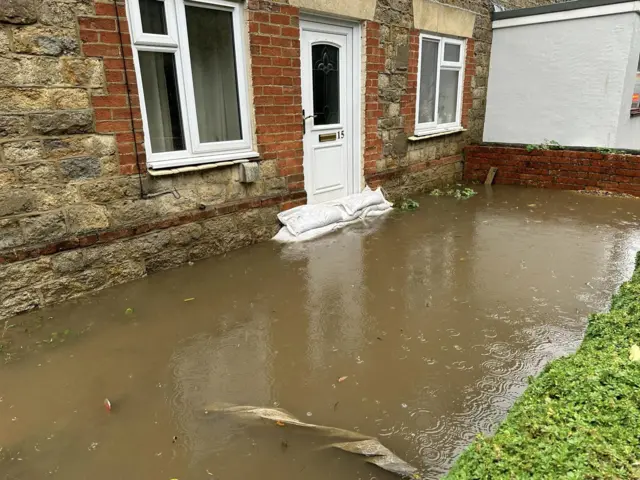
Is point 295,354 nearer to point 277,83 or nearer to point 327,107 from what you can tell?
point 277,83

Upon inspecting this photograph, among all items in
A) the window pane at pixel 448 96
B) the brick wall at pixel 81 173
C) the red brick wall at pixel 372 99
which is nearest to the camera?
the brick wall at pixel 81 173

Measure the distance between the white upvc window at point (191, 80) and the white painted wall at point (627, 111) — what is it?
6.44m

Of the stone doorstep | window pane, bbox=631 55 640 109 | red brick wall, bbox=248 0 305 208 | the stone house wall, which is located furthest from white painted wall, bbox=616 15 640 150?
the stone doorstep

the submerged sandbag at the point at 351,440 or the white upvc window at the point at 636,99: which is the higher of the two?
the white upvc window at the point at 636,99

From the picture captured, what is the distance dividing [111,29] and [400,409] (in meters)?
3.51

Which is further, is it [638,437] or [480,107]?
[480,107]

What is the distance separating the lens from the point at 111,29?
3.44 metres

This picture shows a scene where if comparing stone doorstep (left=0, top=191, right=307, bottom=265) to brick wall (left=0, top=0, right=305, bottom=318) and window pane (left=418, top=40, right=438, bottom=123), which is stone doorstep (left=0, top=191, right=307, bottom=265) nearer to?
brick wall (left=0, top=0, right=305, bottom=318)

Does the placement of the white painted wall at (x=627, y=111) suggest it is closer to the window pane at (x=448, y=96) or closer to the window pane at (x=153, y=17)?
the window pane at (x=448, y=96)

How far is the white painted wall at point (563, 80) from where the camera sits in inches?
277

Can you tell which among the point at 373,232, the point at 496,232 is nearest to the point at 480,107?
the point at 496,232

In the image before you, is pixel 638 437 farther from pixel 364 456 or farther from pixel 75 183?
pixel 75 183

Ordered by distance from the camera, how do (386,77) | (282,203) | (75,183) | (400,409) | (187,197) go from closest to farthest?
(400,409), (75,183), (187,197), (282,203), (386,77)

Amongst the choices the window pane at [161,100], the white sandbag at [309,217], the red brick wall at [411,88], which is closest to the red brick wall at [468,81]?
the red brick wall at [411,88]
